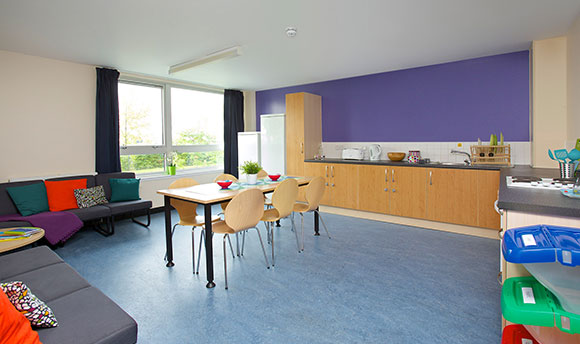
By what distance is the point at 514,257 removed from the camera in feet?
4.21

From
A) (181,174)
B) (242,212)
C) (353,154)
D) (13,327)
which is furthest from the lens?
(181,174)

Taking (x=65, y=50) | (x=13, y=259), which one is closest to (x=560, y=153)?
(x=13, y=259)

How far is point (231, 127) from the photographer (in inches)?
275

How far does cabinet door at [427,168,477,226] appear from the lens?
4211 mm

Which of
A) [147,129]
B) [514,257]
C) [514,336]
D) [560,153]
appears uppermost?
[147,129]

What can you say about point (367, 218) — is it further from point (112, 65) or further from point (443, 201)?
point (112, 65)

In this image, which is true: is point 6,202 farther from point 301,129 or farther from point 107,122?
point 301,129

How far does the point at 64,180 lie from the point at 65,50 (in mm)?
1716

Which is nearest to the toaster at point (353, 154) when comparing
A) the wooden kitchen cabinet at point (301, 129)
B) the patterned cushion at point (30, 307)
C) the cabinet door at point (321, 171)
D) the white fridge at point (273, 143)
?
the cabinet door at point (321, 171)

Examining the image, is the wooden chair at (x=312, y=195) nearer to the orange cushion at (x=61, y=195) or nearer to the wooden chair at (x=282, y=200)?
the wooden chair at (x=282, y=200)

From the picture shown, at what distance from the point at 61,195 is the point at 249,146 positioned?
135 inches

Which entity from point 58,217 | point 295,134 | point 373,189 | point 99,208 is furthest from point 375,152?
point 58,217

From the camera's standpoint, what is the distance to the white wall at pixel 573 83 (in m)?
3.25

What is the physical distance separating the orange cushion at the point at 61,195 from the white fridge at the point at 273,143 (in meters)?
3.30
